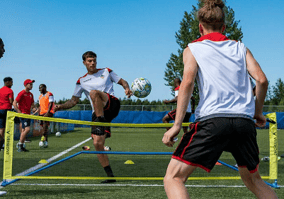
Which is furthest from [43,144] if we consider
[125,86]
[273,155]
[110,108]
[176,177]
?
[176,177]

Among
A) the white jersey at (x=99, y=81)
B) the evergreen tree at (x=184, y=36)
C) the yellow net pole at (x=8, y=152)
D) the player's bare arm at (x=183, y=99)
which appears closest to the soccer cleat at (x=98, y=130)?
the white jersey at (x=99, y=81)

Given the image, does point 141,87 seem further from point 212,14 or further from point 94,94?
point 212,14

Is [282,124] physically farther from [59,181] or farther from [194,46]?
[194,46]

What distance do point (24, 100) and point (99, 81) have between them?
6.51 meters

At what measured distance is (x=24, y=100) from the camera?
12.2 m

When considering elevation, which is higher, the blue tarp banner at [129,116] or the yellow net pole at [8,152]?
the yellow net pole at [8,152]

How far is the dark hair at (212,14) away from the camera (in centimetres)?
288

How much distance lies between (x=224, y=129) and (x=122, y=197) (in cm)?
248

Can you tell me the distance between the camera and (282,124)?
1261 inches

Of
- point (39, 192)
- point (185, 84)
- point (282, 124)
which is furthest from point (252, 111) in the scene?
point (282, 124)

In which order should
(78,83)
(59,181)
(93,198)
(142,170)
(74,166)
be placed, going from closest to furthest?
(93,198)
(59,181)
(78,83)
(142,170)
(74,166)

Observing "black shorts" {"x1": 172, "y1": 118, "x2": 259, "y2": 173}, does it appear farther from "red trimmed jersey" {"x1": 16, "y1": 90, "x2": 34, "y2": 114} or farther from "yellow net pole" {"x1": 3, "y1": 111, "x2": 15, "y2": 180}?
"red trimmed jersey" {"x1": 16, "y1": 90, "x2": 34, "y2": 114}

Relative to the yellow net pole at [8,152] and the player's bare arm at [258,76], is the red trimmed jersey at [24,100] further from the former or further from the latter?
the player's bare arm at [258,76]

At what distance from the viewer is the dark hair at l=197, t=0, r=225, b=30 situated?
2.88m
